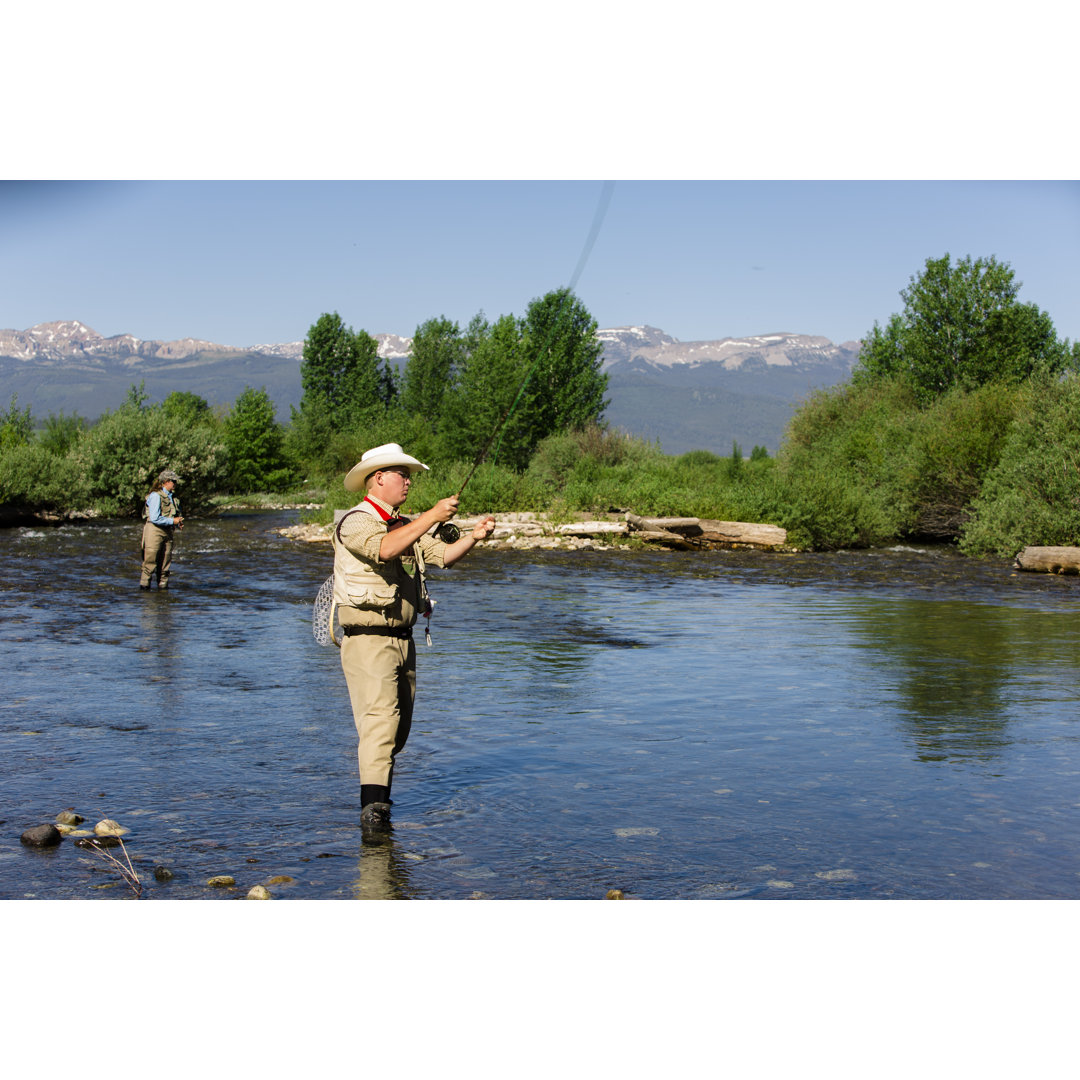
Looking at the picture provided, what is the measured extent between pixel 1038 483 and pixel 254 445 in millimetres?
49858

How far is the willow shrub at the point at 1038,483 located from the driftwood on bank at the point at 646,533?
5344 mm

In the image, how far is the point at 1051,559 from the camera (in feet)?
77.4

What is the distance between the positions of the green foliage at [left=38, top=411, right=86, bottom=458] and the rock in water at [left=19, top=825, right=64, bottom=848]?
4434 centimetres

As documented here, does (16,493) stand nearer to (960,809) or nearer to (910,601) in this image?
(910,601)

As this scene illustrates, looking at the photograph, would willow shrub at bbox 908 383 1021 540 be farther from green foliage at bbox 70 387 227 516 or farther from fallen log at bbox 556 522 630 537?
green foliage at bbox 70 387 227 516

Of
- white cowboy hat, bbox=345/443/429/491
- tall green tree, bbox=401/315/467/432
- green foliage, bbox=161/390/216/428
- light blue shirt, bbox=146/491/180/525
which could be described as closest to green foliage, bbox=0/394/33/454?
green foliage, bbox=161/390/216/428

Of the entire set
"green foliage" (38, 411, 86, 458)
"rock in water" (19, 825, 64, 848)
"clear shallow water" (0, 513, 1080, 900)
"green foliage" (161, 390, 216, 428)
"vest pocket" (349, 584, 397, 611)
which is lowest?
"clear shallow water" (0, 513, 1080, 900)

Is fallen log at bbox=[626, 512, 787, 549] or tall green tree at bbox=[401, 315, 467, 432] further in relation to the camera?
tall green tree at bbox=[401, 315, 467, 432]

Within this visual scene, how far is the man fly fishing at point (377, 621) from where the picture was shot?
583 cm

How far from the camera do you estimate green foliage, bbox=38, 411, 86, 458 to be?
48.3 meters

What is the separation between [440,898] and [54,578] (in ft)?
62.4

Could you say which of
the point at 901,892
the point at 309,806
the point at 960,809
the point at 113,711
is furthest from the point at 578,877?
the point at 113,711

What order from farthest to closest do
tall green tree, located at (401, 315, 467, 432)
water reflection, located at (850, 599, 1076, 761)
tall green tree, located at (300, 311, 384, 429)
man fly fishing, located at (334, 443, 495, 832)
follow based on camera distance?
1. tall green tree, located at (401, 315, 467, 432)
2. tall green tree, located at (300, 311, 384, 429)
3. water reflection, located at (850, 599, 1076, 761)
4. man fly fishing, located at (334, 443, 495, 832)

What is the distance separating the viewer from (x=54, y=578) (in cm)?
2150
